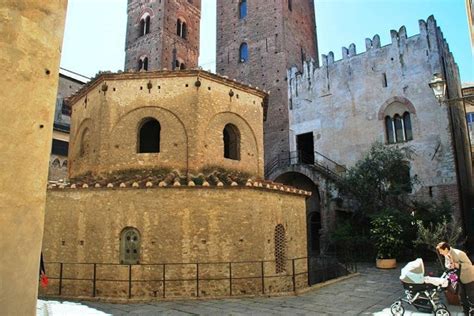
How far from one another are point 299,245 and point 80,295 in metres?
7.49

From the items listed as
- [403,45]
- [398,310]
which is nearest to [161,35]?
[403,45]

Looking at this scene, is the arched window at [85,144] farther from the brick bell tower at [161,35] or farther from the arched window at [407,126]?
the brick bell tower at [161,35]

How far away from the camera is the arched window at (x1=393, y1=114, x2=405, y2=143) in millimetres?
21911

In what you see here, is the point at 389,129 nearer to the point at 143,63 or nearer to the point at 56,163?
the point at 56,163

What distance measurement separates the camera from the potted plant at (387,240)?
16.8 metres

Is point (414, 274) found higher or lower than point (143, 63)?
lower

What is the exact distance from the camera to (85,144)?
1439 cm

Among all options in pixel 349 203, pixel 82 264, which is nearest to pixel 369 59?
pixel 349 203

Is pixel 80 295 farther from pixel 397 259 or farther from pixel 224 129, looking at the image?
pixel 397 259

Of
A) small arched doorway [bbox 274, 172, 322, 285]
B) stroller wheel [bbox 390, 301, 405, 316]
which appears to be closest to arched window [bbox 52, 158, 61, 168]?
small arched doorway [bbox 274, 172, 322, 285]

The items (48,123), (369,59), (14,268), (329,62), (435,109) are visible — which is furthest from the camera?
(329,62)

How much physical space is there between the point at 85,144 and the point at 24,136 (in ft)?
40.2

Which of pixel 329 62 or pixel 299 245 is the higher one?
pixel 329 62

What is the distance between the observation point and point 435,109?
2066 centimetres
